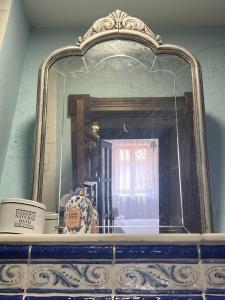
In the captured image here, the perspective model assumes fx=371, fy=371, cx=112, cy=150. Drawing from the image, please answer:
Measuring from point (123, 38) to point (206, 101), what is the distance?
31 cm

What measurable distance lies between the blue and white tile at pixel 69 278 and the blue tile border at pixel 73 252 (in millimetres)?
15

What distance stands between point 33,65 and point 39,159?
1.24 ft

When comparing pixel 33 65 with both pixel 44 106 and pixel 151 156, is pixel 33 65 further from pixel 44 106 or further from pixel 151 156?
pixel 151 156

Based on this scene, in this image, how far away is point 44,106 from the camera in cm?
101

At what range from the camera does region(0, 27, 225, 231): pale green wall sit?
1021mm

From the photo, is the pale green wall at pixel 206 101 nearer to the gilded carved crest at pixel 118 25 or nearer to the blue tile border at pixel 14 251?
the gilded carved crest at pixel 118 25

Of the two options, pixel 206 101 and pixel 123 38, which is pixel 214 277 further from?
pixel 123 38

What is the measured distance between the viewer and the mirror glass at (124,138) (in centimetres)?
91

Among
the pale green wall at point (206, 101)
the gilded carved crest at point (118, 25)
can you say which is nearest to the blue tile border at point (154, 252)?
the pale green wall at point (206, 101)

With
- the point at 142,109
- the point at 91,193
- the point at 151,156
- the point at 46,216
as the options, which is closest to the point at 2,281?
the point at 46,216

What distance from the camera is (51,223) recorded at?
872mm

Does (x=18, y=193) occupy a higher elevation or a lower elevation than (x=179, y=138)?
lower

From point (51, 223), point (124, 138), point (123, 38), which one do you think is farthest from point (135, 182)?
point (123, 38)

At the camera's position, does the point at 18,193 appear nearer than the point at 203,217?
No
